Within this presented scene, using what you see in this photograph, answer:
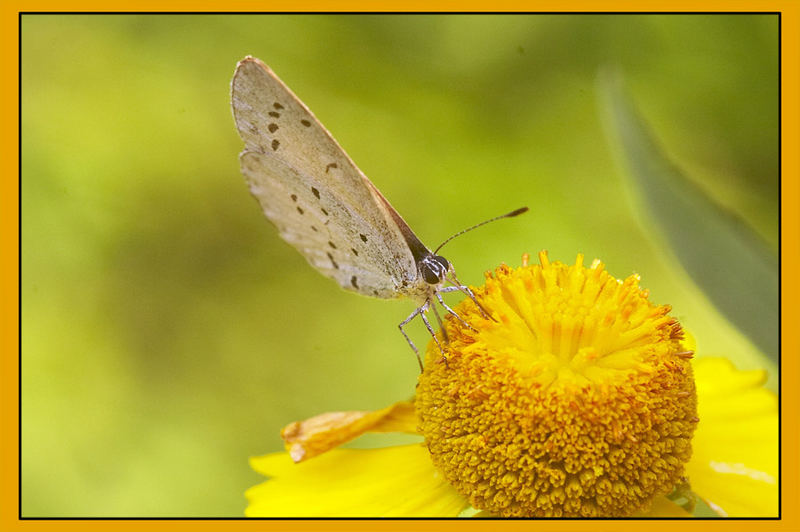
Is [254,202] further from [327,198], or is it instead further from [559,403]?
[559,403]

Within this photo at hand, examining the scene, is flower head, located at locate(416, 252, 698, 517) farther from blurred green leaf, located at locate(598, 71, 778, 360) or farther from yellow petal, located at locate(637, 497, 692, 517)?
blurred green leaf, located at locate(598, 71, 778, 360)

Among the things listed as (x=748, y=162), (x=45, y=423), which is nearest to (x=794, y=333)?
(x=748, y=162)

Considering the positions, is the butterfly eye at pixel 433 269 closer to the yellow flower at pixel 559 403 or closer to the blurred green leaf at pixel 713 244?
the yellow flower at pixel 559 403

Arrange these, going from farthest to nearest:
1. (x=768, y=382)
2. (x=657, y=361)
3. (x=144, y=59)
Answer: (x=144, y=59) → (x=768, y=382) → (x=657, y=361)

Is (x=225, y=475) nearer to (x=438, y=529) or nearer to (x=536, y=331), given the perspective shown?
(x=438, y=529)

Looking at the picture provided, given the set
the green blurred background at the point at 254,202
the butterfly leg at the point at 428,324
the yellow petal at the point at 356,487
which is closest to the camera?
the butterfly leg at the point at 428,324

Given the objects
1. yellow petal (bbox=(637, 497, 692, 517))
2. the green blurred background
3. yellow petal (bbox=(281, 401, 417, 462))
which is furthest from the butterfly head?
the green blurred background

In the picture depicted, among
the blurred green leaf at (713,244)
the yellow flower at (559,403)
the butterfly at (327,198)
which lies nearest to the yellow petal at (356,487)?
the yellow flower at (559,403)
